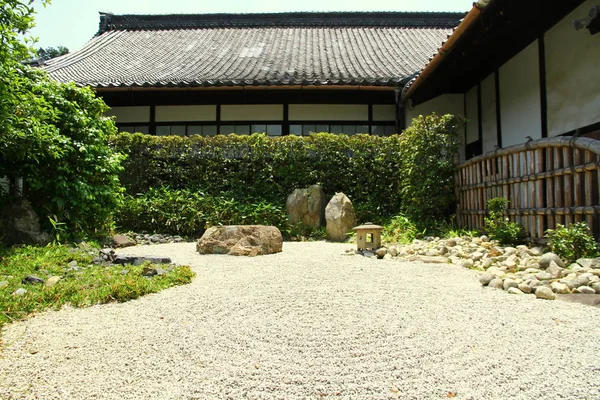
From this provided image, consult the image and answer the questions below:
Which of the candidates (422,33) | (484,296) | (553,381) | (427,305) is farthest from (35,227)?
(422,33)

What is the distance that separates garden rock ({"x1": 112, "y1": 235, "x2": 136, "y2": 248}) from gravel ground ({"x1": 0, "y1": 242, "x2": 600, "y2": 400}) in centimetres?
355

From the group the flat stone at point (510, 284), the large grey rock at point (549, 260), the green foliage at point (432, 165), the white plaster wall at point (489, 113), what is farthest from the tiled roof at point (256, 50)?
the flat stone at point (510, 284)

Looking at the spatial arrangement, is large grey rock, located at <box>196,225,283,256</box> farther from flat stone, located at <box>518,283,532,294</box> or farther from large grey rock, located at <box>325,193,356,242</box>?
flat stone, located at <box>518,283,532,294</box>

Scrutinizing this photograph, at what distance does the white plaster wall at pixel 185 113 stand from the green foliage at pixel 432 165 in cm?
536

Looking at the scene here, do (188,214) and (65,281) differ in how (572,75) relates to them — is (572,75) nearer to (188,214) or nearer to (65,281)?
(188,214)

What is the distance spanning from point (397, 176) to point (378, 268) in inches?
157

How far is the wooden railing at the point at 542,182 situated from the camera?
12.9ft

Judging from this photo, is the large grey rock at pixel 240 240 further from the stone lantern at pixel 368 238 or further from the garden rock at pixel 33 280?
the garden rock at pixel 33 280

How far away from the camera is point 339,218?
704 centimetres

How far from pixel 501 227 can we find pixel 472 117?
4.89 m

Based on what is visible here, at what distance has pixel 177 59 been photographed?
38.0ft

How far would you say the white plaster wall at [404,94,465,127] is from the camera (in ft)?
30.7

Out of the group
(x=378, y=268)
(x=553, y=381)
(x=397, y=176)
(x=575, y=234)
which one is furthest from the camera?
(x=397, y=176)

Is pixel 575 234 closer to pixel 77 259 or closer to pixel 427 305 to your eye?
pixel 427 305
